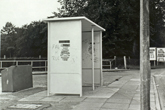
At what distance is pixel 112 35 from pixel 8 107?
26.7 m

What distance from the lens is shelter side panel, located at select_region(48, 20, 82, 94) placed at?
917cm

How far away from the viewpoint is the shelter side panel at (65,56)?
917cm

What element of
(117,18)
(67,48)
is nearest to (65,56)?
(67,48)

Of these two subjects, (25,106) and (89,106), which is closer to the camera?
(89,106)

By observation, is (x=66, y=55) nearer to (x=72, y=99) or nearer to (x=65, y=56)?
(x=65, y=56)

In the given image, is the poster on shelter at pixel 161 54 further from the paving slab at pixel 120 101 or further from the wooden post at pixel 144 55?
the wooden post at pixel 144 55

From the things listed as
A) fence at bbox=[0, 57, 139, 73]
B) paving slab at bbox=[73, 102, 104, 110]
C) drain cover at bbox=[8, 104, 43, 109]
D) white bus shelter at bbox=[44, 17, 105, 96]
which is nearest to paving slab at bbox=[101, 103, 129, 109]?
paving slab at bbox=[73, 102, 104, 110]

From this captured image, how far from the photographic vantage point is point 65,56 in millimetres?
9352

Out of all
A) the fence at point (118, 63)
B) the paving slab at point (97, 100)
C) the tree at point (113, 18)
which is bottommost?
the paving slab at point (97, 100)

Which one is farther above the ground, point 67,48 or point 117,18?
point 117,18

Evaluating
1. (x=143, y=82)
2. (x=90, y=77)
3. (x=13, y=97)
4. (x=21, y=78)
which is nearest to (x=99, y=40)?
(x=90, y=77)

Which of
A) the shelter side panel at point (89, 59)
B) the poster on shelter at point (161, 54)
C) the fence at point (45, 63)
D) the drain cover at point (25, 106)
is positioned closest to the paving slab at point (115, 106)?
the drain cover at point (25, 106)

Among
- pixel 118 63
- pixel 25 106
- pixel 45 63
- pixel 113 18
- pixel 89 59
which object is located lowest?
pixel 25 106

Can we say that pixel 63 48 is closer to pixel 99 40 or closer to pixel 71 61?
pixel 71 61
